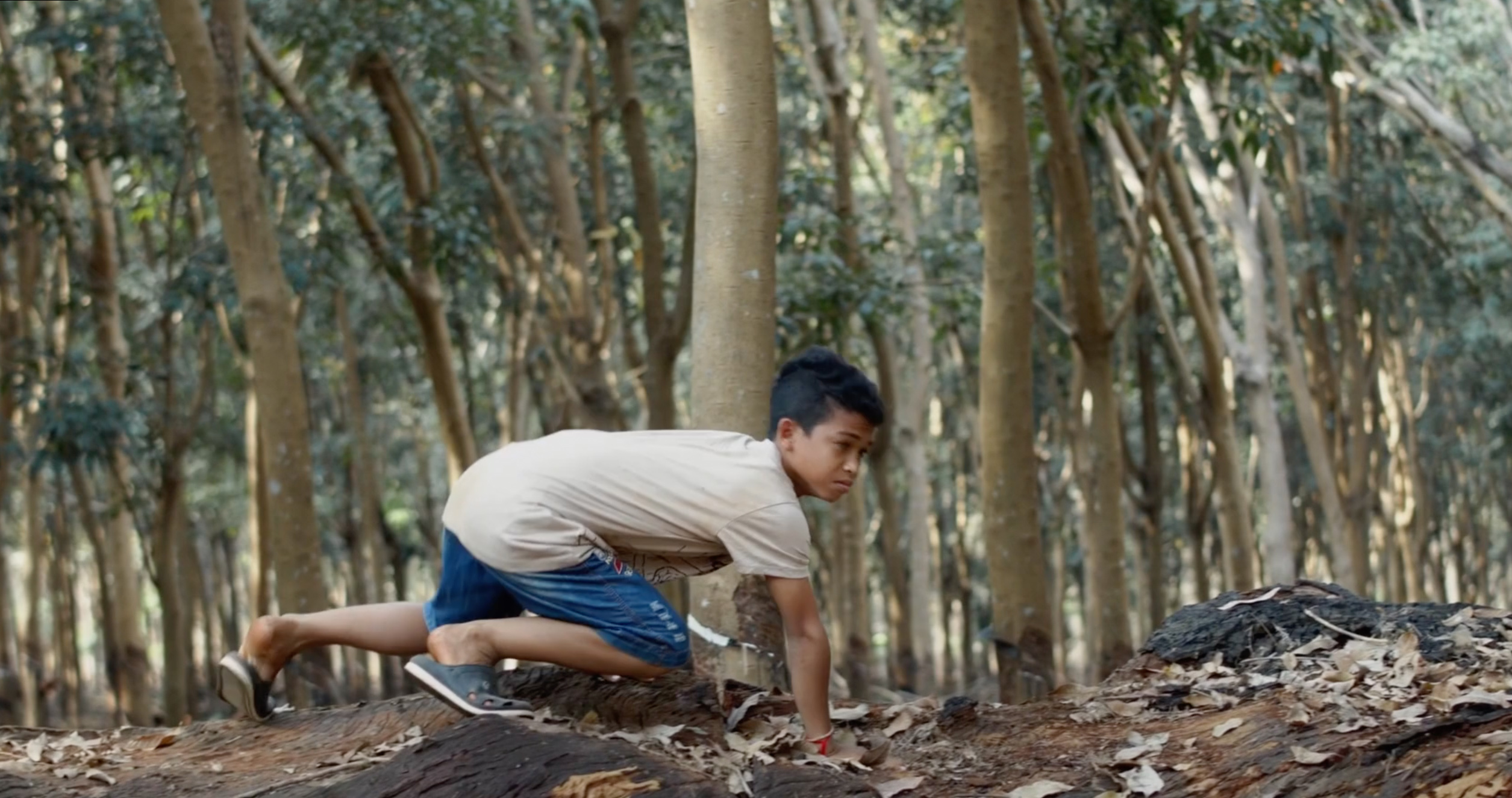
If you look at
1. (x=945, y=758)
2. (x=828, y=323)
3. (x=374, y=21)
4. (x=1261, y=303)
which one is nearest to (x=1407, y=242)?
(x=1261, y=303)

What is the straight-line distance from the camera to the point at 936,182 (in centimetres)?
2411

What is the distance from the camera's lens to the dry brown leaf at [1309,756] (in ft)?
11.5

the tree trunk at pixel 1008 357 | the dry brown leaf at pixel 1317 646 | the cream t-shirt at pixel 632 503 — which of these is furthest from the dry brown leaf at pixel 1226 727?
the tree trunk at pixel 1008 357

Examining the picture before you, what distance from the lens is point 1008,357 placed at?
22.6 feet

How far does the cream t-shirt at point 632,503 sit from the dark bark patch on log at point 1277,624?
4.05ft

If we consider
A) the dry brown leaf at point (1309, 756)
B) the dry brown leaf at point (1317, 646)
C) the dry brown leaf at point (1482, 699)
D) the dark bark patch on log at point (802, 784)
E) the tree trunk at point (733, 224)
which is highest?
the tree trunk at point (733, 224)

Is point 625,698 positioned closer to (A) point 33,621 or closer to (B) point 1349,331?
(B) point 1349,331

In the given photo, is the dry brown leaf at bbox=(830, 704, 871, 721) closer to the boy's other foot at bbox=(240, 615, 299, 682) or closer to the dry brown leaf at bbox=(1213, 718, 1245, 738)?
the dry brown leaf at bbox=(1213, 718, 1245, 738)

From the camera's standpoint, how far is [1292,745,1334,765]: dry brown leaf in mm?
3516

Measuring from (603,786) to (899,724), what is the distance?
1.27 m

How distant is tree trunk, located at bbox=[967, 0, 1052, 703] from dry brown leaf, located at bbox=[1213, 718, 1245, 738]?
9.56 ft

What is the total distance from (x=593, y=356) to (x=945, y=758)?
7.85 m

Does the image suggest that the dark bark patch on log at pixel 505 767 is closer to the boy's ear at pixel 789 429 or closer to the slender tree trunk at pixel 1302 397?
the boy's ear at pixel 789 429

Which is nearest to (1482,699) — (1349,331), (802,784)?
(802,784)
